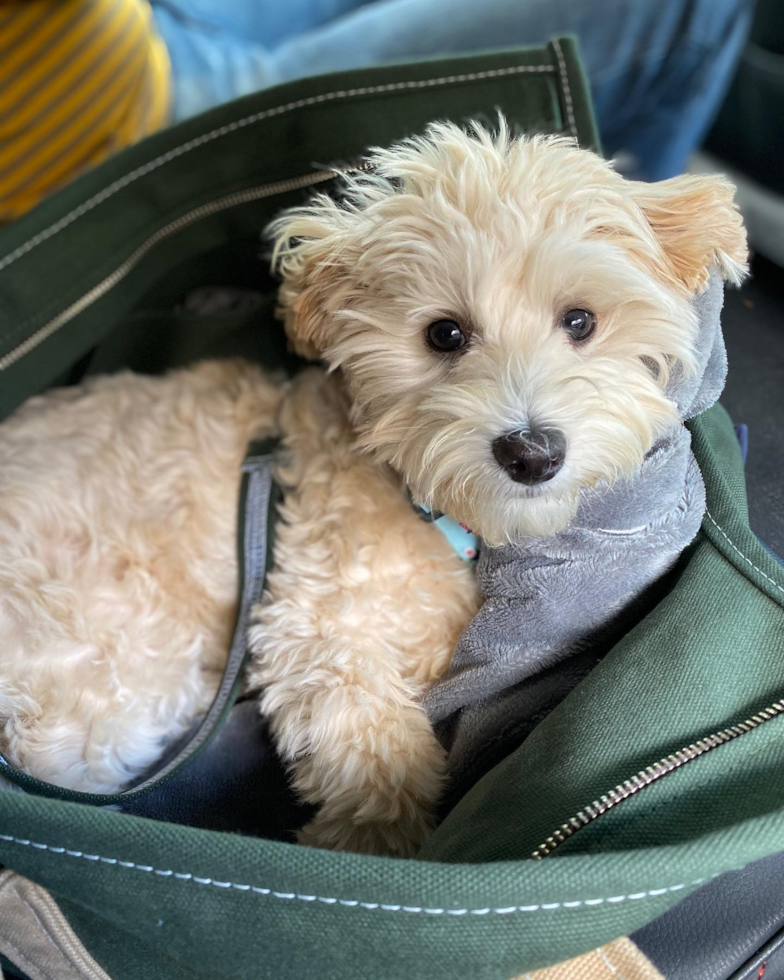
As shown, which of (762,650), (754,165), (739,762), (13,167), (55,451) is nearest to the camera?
(739,762)

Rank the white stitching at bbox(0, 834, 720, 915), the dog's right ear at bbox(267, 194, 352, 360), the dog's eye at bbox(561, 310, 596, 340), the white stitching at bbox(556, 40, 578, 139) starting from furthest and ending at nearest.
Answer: the white stitching at bbox(556, 40, 578, 139), the dog's right ear at bbox(267, 194, 352, 360), the dog's eye at bbox(561, 310, 596, 340), the white stitching at bbox(0, 834, 720, 915)

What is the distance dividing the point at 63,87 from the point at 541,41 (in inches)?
49.9

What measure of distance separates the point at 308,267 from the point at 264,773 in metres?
0.91

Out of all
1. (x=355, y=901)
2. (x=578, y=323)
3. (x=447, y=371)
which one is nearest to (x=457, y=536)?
(x=447, y=371)

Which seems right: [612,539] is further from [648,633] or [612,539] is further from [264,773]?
[264,773]

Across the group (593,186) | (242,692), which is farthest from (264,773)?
(593,186)

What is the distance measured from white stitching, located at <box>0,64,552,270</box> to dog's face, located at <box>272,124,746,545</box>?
0.35m

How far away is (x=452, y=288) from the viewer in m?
1.14

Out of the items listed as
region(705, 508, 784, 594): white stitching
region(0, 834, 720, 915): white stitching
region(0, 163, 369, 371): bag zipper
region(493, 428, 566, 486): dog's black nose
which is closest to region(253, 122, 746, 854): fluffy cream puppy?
region(493, 428, 566, 486): dog's black nose

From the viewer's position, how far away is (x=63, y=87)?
1.88 m

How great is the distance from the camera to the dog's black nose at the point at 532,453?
1.02m

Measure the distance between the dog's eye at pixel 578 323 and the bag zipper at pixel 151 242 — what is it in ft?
1.82

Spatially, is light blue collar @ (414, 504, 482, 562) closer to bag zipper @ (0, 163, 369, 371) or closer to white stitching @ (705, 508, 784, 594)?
white stitching @ (705, 508, 784, 594)

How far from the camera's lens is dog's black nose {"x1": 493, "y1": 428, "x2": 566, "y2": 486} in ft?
3.34
